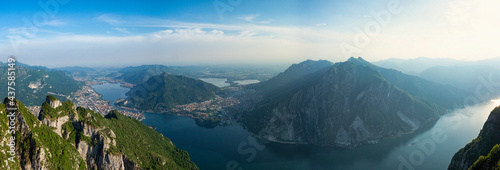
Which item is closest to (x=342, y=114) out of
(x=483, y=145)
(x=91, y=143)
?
(x=483, y=145)

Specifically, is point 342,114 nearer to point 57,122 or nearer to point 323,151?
point 323,151

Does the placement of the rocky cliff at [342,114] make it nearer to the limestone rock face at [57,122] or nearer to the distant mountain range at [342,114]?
the distant mountain range at [342,114]

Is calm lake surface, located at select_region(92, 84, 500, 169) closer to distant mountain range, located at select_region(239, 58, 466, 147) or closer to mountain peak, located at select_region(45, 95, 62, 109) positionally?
distant mountain range, located at select_region(239, 58, 466, 147)

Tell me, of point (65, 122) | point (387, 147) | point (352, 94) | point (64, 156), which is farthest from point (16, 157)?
point (352, 94)

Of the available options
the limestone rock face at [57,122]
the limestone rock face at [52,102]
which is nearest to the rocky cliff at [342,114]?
the limestone rock face at [57,122]

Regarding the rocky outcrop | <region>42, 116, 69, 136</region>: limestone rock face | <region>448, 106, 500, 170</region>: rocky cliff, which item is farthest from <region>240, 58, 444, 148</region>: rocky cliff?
<region>42, 116, 69, 136</region>: limestone rock face
